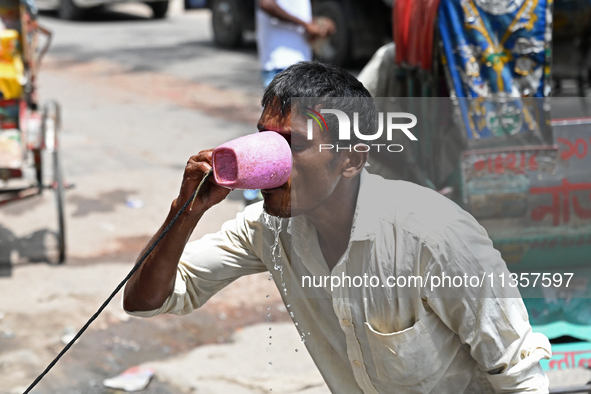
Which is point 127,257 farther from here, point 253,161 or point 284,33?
point 253,161

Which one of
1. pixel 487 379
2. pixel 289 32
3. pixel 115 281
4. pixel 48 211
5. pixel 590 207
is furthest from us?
pixel 48 211

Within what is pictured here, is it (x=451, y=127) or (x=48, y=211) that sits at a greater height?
(x=451, y=127)

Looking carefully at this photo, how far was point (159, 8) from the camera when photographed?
584 inches

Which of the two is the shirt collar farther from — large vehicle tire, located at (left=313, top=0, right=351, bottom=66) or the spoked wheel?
large vehicle tire, located at (left=313, top=0, right=351, bottom=66)

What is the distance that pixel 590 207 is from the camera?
8.67ft

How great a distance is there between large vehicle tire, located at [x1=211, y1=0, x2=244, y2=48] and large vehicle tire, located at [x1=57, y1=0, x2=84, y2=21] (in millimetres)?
3977

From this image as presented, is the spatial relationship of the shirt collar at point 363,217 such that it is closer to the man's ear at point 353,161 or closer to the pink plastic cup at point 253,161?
the man's ear at point 353,161

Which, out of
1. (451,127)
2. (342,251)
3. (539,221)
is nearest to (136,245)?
(451,127)

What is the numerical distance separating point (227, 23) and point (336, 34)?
8.88 ft

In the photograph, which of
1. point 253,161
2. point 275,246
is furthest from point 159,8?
point 253,161

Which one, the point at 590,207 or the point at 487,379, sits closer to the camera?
the point at 487,379

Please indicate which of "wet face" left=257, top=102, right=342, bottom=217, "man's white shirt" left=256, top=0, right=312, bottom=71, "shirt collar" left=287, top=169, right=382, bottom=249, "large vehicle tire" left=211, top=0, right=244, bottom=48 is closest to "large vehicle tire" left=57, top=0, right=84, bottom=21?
"large vehicle tire" left=211, top=0, right=244, bottom=48

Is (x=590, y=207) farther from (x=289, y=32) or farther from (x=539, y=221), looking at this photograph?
(x=289, y=32)

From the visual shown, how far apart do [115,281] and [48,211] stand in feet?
4.49
